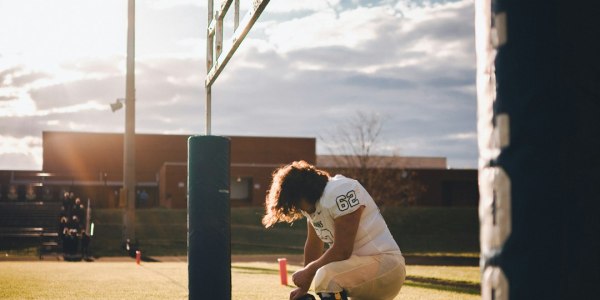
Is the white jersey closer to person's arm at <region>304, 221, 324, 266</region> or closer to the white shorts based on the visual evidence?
the white shorts

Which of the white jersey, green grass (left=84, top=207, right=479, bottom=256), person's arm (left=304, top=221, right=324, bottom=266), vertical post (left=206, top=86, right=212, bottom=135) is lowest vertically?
green grass (left=84, top=207, right=479, bottom=256)

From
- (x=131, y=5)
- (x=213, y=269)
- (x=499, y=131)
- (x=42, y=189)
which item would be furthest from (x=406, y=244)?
(x=499, y=131)

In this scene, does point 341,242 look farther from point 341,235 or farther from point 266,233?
point 266,233

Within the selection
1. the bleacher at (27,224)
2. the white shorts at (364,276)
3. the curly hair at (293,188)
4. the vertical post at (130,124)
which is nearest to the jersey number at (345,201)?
the curly hair at (293,188)

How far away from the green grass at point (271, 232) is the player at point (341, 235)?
75.7 ft

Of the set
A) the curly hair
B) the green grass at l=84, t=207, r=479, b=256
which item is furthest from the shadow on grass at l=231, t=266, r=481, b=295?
the green grass at l=84, t=207, r=479, b=256

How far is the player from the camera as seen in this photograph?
181 inches

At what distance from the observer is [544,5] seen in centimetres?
169

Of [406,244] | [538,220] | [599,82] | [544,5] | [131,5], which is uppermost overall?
[131,5]

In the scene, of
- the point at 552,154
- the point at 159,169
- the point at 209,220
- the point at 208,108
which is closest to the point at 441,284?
the point at 208,108

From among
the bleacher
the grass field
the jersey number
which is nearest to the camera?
the jersey number

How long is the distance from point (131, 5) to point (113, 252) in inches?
361

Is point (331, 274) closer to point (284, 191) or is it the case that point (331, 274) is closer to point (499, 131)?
point (284, 191)

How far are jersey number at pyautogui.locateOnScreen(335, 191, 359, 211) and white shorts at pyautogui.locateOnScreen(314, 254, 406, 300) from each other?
35cm
